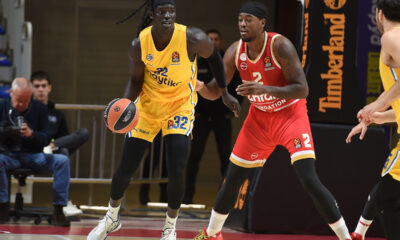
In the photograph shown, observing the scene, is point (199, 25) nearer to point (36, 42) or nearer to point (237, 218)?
point (36, 42)

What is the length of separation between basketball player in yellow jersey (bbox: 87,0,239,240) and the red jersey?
21 centimetres

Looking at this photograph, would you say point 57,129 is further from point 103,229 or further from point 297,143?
point 297,143

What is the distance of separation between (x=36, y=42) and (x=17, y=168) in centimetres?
569

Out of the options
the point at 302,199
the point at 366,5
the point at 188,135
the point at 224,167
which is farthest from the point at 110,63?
the point at 188,135

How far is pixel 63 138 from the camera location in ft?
26.3

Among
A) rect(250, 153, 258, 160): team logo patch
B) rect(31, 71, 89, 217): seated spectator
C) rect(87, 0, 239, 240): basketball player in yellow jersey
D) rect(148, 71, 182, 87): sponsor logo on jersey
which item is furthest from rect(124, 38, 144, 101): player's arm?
rect(31, 71, 89, 217): seated spectator

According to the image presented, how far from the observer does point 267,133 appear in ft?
18.9

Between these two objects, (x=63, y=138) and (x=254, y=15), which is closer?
(x=254, y=15)

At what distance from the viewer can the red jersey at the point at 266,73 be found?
5.68 metres

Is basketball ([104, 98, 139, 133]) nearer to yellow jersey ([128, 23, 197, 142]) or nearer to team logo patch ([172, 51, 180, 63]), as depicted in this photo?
yellow jersey ([128, 23, 197, 142])

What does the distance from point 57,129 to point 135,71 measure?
2710 mm

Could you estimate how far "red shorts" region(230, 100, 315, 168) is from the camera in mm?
5672

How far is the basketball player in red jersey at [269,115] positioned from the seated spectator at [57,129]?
2.64 metres

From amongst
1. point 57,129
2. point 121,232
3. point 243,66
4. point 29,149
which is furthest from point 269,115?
point 57,129
